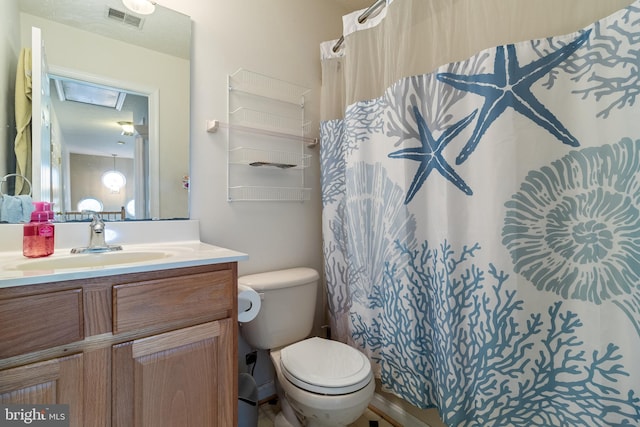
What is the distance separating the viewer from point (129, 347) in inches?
33.0

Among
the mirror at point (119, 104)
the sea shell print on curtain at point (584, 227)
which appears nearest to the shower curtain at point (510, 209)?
the sea shell print on curtain at point (584, 227)

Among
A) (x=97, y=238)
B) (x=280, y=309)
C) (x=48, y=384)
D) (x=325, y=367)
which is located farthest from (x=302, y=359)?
(x=97, y=238)

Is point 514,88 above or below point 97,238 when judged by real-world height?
above

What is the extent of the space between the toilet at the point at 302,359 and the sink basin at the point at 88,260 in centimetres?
45

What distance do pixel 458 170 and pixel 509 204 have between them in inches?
8.1

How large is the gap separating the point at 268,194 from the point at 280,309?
631 millimetres

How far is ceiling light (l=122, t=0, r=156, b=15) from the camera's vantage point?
4.24 feet

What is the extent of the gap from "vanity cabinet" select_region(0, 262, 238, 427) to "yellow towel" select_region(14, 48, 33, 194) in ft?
2.15

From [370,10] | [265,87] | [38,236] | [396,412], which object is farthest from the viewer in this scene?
[265,87]

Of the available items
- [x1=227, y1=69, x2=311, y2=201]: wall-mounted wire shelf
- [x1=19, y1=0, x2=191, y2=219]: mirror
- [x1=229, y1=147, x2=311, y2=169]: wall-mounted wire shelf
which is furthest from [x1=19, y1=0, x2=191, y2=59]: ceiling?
[x1=229, y1=147, x2=311, y2=169]: wall-mounted wire shelf

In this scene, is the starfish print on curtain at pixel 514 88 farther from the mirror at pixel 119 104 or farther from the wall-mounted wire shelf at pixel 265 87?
the mirror at pixel 119 104

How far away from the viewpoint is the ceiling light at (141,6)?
4.24 feet

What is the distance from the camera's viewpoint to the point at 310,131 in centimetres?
183

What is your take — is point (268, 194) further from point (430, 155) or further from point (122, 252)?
point (430, 155)
